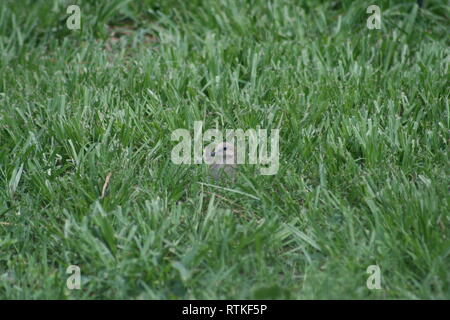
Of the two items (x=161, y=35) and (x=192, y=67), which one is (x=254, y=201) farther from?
(x=161, y=35)

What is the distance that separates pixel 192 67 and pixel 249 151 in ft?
3.56

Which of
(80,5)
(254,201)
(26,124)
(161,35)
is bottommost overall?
(254,201)

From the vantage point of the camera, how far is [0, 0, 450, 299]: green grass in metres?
2.87

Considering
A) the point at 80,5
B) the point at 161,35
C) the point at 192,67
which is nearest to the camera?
the point at 192,67

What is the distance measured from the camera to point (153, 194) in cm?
327

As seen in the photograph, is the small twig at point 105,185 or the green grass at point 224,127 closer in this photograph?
the green grass at point 224,127

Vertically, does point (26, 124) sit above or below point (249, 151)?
above

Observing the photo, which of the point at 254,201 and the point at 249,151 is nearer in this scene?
the point at 254,201

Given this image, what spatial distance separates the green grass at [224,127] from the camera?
2869 millimetres

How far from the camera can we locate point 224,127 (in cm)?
388

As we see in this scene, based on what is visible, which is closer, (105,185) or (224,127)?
(105,185)

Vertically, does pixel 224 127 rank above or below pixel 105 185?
above

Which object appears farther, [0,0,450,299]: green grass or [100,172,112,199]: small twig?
[100,172,112,199]: small twig
